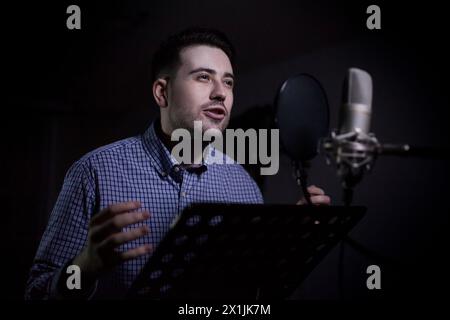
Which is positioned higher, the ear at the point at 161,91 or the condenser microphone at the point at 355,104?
the ear at the point at 161,91

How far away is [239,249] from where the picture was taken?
24.7 inches

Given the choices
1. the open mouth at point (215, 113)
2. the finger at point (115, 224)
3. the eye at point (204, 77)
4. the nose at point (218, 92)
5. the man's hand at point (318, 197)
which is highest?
the eye at point (204, 77)

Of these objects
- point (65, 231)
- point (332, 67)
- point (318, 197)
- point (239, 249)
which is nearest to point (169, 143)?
point (65, 231)

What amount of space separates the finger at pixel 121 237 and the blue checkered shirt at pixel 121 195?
33cm

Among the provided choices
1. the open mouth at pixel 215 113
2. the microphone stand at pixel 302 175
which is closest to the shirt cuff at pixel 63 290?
the microphone stand at pixel 302 175

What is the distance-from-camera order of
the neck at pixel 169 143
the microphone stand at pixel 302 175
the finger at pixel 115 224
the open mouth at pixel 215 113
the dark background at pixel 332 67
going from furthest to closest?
1. the dark background at pixel 332 67
2. the neck at pixel 169 143
3. the open mouth at pixel 215 113
4. the microphone stand at pixel 302 175
5. the finger at pixel 115 224

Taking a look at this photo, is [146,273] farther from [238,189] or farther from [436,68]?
[436,68]

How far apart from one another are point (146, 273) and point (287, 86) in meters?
0.45

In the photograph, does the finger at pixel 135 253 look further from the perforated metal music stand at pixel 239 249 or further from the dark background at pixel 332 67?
the dark background at pixel 332 67

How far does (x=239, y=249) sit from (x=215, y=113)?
0.55 meters

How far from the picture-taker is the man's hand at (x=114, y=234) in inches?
21.3

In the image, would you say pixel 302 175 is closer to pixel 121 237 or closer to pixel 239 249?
pixel 239 249

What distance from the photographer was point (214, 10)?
2.05 m
